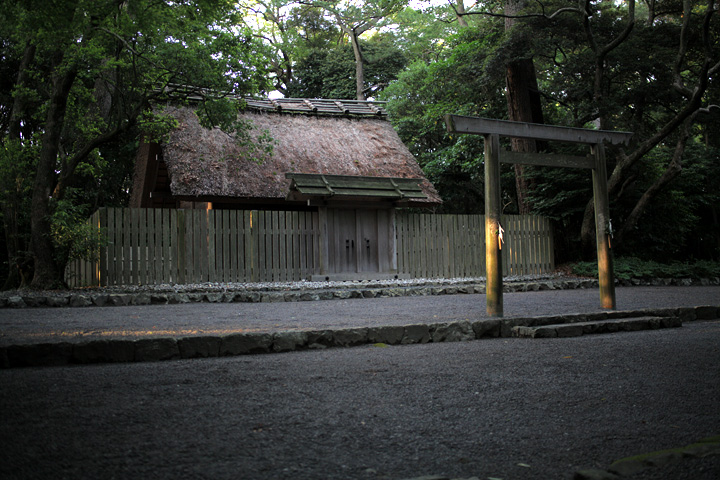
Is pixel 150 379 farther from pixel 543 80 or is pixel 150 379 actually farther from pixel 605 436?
pixel 543 80

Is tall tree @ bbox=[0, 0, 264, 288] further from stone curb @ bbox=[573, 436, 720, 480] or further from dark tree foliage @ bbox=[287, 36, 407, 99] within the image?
dark tree foliage @ bbox=[287, 36, 407, 99]

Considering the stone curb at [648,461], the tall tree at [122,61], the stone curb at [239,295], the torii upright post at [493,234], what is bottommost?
the stone curb at [648,461]

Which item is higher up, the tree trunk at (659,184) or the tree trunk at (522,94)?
the tree trunk at (522,94)

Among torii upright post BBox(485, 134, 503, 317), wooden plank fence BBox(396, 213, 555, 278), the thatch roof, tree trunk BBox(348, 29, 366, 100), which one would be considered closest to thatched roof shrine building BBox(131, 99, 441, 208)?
the thatch roof

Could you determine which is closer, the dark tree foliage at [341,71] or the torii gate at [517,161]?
the torii gate at [517,161]

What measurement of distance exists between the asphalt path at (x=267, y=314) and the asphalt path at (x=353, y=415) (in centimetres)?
130

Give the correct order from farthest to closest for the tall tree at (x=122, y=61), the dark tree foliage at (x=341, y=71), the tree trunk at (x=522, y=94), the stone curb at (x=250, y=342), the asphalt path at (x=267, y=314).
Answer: the dark tree foliage at (x=341, y=71) < the tree trunk at (x=522, y=94) < the tall tree at (x=122, y=61) < the asphalt path at (x=267, y=314) < the stone curb at (x=250, y=342)

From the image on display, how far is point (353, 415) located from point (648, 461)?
1.50 metres

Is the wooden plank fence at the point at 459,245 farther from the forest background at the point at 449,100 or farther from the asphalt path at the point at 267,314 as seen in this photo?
the asphalt path at the point at 267,314

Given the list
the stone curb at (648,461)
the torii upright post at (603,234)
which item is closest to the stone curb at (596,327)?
the torii upright post at (603,234)

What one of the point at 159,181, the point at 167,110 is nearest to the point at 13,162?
the point at 167,110

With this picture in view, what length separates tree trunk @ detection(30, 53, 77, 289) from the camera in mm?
10922

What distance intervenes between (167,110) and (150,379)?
14.4 m

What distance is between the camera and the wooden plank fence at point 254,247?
1189 cm
